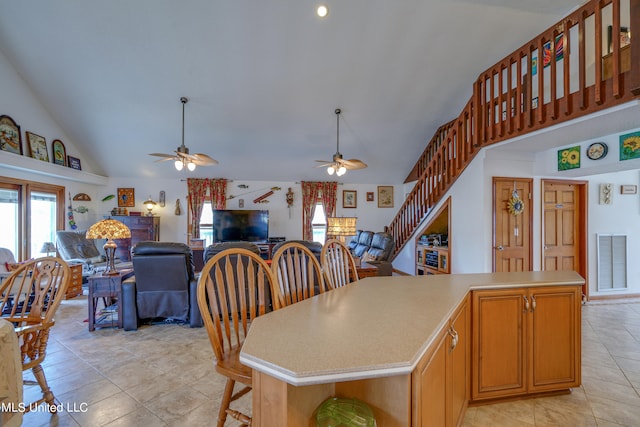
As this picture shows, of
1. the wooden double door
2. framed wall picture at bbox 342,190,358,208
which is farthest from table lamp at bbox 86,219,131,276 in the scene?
framed wall picture at bbox 342,190,358,208

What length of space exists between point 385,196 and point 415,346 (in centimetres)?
724

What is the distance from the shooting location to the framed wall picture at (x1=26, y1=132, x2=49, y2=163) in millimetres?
4735

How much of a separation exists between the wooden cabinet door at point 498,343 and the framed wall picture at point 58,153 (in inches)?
285

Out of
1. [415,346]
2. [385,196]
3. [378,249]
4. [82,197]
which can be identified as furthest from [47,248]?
[385,196]

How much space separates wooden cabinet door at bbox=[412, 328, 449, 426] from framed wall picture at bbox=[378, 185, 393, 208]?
678 cm

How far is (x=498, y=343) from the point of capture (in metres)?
1.89

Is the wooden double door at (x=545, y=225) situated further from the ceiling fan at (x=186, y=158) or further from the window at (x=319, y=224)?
the window at (x=319, y=224)

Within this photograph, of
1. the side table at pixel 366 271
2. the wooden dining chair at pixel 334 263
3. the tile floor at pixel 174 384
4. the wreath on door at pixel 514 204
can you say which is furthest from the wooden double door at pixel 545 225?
the wooden dining chair at pixel 334 263

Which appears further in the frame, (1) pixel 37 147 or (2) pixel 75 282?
(1) pixel 37 147

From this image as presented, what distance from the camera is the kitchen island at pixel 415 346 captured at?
0.88 m

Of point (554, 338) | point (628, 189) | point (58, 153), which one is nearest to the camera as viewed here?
point (554, 338)

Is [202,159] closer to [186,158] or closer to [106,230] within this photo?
[186,158]

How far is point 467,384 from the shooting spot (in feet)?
6.04

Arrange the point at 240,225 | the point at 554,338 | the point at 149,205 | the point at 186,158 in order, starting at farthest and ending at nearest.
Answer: the point at 240,225, the point at 149,205, the point at 186,158, the point at 554,338
